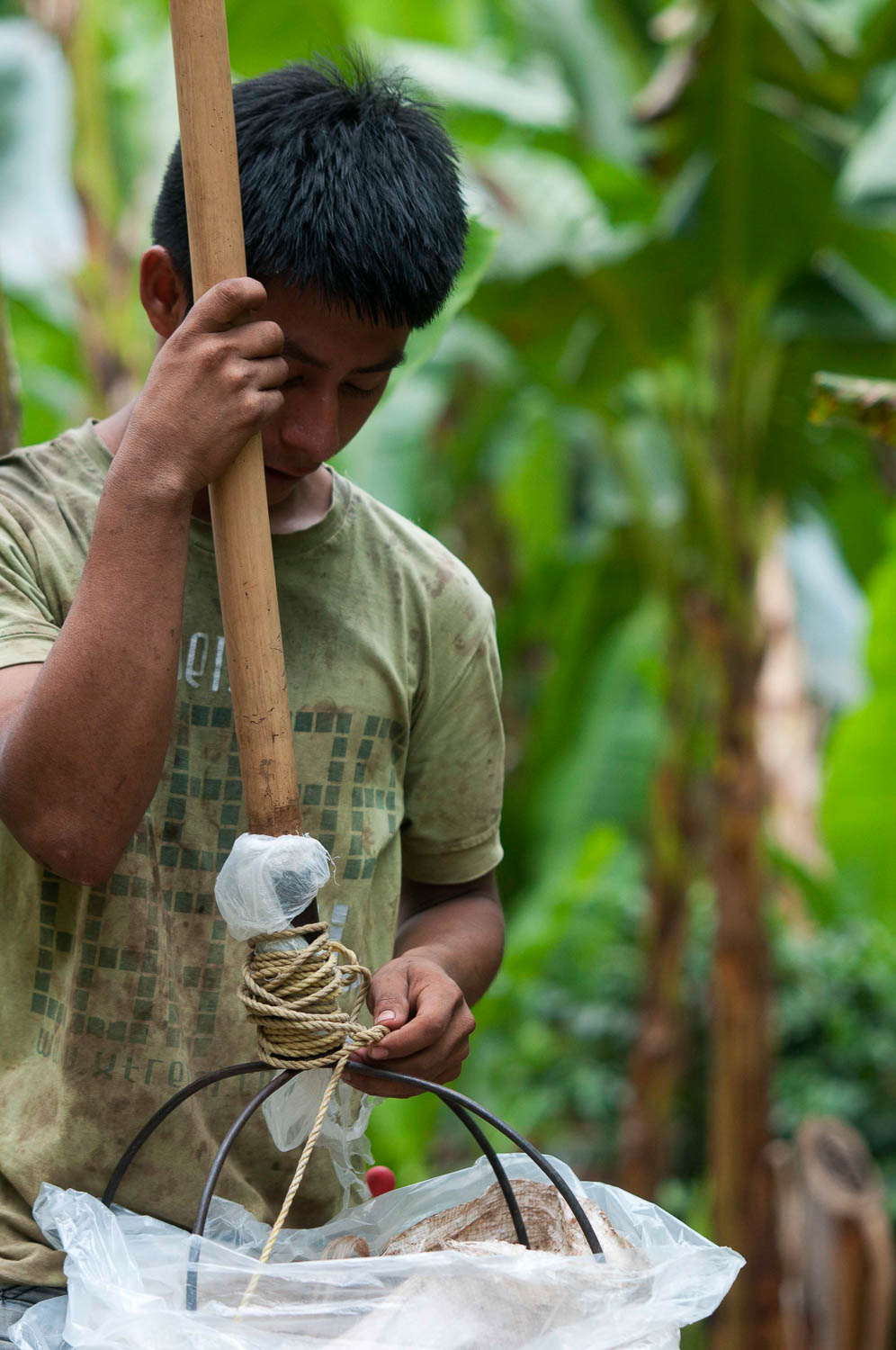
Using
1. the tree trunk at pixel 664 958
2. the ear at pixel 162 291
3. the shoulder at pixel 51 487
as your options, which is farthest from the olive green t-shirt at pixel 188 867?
the tree trunk at pixel 664 958

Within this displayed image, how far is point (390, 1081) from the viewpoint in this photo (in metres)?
1.02

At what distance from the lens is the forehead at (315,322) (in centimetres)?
105

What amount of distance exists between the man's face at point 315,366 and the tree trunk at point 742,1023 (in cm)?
231

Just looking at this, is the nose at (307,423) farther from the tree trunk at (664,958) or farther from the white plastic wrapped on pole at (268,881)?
the tree trunk at (664,958)

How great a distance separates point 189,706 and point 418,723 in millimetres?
226

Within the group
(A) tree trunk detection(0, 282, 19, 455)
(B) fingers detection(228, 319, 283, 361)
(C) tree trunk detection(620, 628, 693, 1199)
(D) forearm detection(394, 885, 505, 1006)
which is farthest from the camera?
(C) tree trunk detection(620, 628, 693, 1199)

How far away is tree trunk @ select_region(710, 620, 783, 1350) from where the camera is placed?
3244 millimetres

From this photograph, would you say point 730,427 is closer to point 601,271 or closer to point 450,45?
point 601,271

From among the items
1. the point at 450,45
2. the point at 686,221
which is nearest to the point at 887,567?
the point at 686,221

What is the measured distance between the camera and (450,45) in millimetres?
4660

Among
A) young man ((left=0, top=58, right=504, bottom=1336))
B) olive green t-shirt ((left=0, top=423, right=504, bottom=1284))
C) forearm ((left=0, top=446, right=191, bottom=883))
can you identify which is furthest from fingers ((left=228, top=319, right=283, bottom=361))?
olive green t-shirt ((left=0, top=423, right=504, bottom=1284))

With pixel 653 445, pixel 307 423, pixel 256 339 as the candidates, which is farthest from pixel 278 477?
pixel 653 445

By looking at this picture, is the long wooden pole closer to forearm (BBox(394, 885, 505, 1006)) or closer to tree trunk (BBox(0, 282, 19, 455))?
forearm (BBox(394, 885, 505, 1006))

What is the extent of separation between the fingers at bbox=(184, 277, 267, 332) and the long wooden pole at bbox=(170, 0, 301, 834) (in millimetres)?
25
